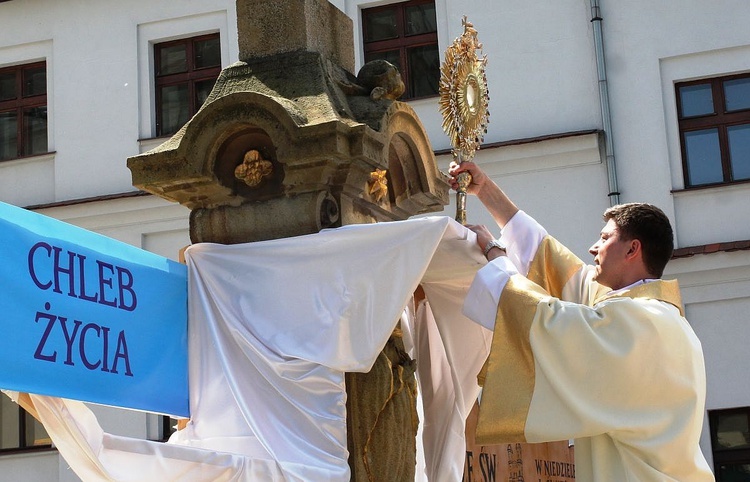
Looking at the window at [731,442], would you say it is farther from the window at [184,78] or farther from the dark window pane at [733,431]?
the window at [184,78]

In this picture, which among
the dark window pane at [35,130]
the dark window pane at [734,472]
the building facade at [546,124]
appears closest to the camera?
the dark window pane at [734,472]

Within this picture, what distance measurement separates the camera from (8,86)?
18.2m

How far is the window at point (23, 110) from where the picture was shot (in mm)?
17828

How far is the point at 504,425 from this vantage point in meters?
4.81

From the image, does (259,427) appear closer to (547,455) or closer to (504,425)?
(504,425)

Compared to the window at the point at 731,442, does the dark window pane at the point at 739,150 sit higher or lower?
higher

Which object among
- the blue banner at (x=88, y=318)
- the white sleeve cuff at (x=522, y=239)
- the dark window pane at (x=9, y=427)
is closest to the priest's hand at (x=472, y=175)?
the white sleeve cuff at (x=522, y=239)

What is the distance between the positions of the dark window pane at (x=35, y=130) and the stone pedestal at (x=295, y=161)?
12.8 m

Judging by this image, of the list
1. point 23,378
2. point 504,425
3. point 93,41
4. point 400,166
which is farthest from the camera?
point 93,41

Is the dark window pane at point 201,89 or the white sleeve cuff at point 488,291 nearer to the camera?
the white sleeve cuff at point 488,291

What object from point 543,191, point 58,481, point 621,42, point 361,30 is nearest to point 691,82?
point 621,42

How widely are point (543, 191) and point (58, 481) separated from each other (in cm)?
676

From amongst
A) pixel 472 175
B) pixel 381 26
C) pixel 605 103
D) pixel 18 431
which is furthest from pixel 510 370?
pixel 18 431

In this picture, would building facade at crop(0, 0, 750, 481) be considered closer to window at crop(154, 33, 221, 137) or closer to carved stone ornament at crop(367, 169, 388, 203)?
window at crop(154, 33, 221, 137)
